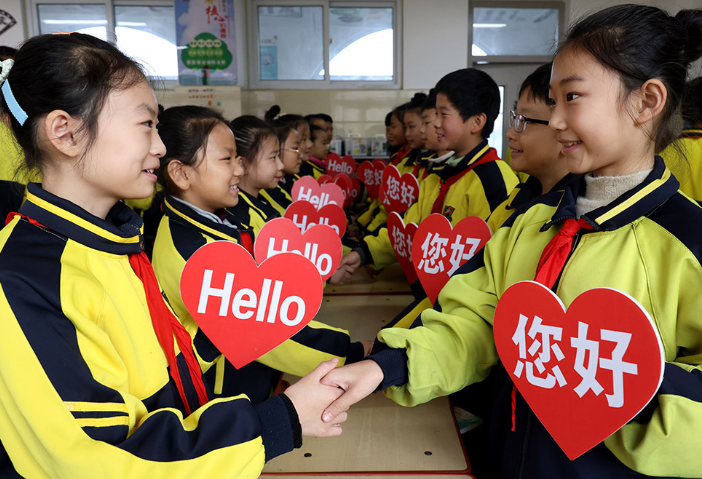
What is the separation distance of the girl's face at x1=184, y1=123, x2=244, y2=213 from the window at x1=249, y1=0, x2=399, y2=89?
5.33 metres

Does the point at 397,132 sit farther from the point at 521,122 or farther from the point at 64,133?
the point at 64,133

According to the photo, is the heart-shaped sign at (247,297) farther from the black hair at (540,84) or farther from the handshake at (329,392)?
the black hair at (540,84)

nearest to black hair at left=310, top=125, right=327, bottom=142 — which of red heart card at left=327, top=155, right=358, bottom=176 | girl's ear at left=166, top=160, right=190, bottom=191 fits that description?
red heart card at left=327, top=155, right=358, bottom=176

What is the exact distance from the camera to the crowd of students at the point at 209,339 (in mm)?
650

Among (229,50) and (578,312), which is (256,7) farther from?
(578,312)

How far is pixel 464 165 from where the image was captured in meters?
2.00

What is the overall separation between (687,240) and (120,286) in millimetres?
808

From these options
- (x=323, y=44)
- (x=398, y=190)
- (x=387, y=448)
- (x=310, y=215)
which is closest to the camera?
(x=387, y=448)

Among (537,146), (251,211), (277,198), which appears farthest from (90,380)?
(277,198)

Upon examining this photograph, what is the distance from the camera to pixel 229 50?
563cm

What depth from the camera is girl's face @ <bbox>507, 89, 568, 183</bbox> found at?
52.9 inches

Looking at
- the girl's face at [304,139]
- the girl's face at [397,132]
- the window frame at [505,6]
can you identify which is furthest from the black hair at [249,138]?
A: the window frame at [505,6]

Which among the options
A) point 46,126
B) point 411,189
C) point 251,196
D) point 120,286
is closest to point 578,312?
point 120,286

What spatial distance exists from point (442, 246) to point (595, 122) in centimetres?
62
